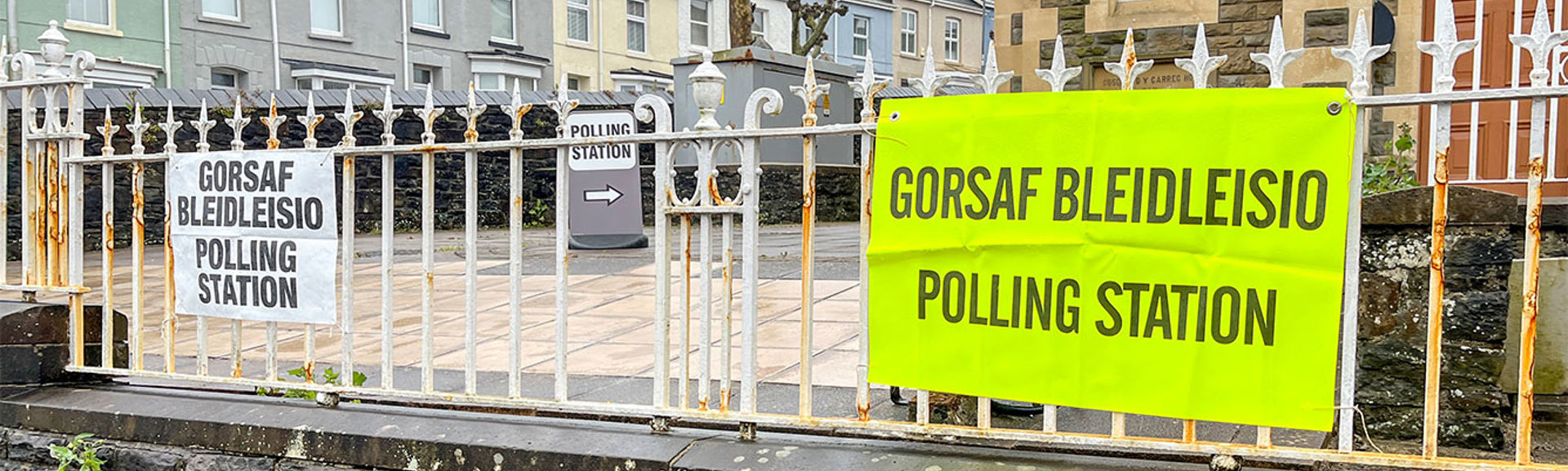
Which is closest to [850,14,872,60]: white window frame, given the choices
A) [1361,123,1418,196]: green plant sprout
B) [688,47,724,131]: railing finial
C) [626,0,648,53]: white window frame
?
[626,0,648,53]: white window frame

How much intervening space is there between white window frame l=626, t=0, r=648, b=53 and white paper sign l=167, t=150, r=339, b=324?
79.9 ft

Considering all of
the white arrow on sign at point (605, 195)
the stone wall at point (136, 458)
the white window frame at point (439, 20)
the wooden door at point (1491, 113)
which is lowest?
the stone wall at point (136, 458)

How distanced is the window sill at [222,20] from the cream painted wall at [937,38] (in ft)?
57.6

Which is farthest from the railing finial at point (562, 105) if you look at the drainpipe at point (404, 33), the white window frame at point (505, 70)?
the white window frame at point (505, 70)

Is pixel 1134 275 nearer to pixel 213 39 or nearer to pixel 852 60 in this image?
A: pixel 213 39

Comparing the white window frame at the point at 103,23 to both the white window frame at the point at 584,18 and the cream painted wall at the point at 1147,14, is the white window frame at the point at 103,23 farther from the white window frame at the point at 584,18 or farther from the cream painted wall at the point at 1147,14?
the cream painted wall at the point at 1147,14

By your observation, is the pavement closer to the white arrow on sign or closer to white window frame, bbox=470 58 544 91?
the white arrow on sign

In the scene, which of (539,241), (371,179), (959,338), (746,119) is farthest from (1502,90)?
(371,179)

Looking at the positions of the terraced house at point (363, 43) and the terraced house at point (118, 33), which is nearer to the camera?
the terraced house at point (118, 33)

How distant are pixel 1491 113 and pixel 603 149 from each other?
6.90 meters

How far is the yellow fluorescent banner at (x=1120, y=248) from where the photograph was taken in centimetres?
239

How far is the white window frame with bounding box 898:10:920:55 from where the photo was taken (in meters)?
33.9

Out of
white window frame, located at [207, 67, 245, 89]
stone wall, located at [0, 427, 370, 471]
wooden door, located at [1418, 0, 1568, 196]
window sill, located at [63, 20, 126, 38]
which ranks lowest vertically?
stone wall, located at [0, 427, 370, 471]

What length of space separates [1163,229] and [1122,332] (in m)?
0.25
